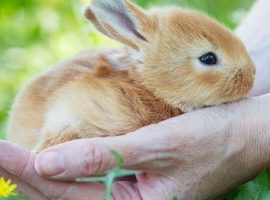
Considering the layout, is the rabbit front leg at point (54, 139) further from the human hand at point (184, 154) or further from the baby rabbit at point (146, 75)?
the human hand at point (184, 154)

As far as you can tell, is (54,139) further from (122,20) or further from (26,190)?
(122,20)

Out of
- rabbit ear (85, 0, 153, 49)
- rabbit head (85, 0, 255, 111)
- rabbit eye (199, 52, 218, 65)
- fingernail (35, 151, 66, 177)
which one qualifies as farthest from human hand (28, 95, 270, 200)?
rabbit ear (85, 0, 153, 49)

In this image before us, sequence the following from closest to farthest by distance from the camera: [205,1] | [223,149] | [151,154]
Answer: [151,154]
[223,149]
[205,1]

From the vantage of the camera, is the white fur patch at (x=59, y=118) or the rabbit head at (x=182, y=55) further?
the rabbit head at (x=182, y=55)

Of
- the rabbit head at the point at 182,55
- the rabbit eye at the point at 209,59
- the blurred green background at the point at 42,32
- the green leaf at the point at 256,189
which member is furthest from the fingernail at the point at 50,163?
the blurred green background at the point at 42,32

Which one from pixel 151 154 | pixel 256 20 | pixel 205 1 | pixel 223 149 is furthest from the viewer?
pixel 205 1

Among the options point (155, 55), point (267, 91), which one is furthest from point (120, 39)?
point (267, 91)

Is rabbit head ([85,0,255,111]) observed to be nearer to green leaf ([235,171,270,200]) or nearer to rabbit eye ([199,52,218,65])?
rabbit eye ([199,52,218,65])

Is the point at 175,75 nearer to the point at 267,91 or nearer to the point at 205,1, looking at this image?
the point at 267,91
